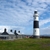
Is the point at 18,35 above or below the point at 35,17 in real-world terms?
below

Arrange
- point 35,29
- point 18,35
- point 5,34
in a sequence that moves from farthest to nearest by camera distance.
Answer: point 18,35, point 5,34, point 35,29

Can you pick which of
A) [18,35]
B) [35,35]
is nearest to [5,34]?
[18,35]

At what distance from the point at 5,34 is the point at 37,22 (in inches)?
850

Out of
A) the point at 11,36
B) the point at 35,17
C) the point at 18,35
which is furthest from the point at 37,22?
the point at 18,35

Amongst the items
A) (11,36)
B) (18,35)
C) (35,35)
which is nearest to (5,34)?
(11,36)

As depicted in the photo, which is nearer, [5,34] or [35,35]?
[35,35]

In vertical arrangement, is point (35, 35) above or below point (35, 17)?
below

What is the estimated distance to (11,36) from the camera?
75.0 metres

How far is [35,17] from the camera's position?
60438mm

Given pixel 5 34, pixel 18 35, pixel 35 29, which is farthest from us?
pixel 18 35

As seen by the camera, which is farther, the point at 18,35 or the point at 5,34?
the point at 18,35

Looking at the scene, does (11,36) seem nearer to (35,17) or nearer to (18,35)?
(18,35)

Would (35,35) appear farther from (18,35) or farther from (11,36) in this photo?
(18,35)

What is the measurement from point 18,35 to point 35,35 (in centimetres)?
2826
